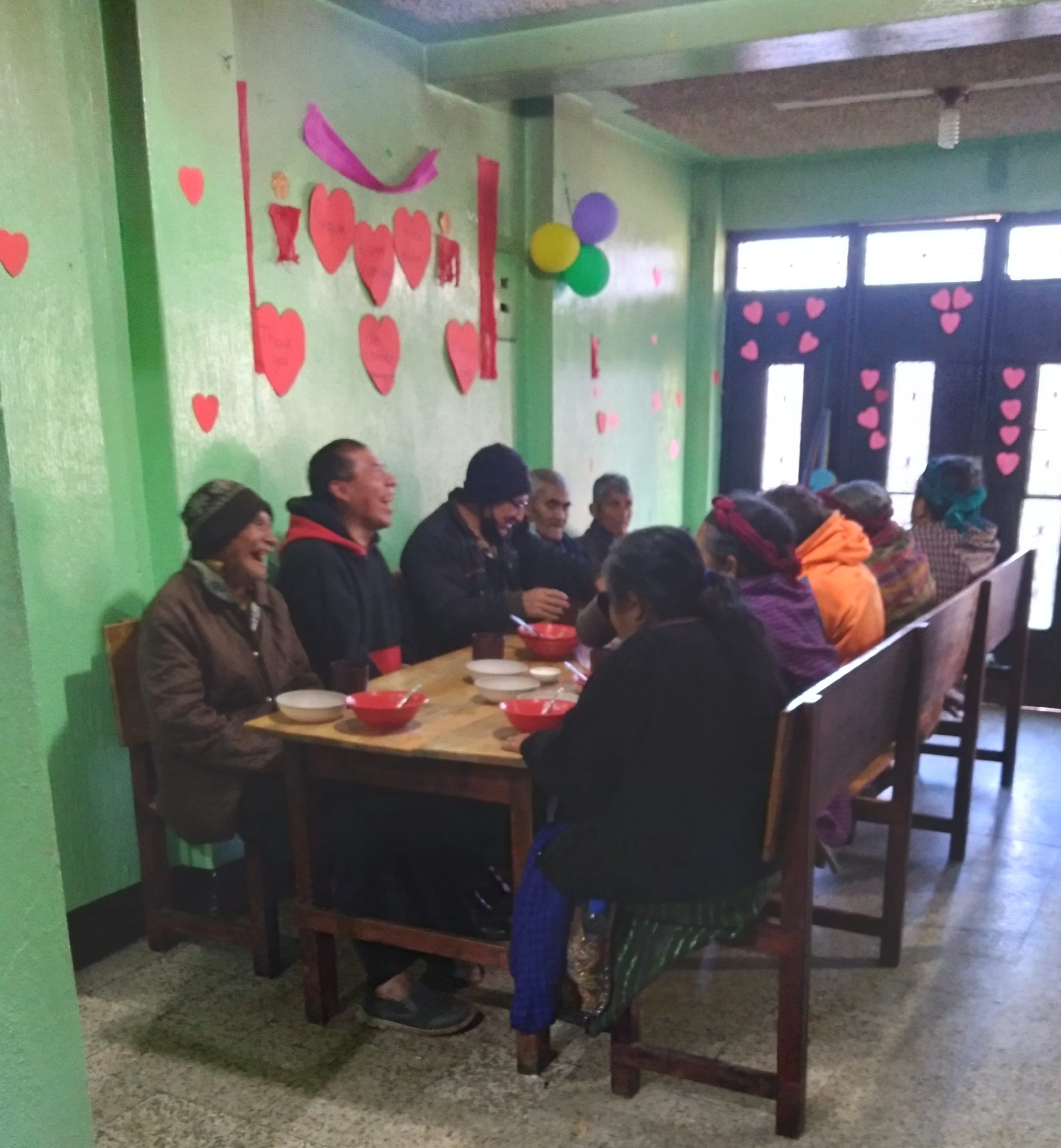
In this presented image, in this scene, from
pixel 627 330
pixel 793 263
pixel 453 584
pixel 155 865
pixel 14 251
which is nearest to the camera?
pixel 14 251

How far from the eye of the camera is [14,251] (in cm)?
229

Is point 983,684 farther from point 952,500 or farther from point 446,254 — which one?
point 446,254

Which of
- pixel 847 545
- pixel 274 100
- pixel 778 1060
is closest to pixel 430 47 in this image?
pixel 274 100

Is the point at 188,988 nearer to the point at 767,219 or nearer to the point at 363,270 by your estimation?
the point at 363,270

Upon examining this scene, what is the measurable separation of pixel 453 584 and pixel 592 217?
1.75 metres

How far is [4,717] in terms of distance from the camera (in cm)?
109

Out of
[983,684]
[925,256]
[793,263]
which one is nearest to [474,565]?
[983,684]

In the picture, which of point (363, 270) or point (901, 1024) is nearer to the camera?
point (901, 1024)

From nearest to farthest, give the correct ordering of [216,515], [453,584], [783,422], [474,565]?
1. [216,515]
2. [453,584]
3. [474,565]
4. [783,422]

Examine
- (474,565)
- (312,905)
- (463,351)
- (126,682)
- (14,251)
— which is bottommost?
(312,905)

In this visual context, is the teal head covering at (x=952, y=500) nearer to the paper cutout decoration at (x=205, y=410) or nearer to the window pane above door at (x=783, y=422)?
Answer: the window pane above door at (x=783, y=422)

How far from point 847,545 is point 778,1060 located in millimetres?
1351

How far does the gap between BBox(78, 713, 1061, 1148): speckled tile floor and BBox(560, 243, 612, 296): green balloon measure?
2579 mm

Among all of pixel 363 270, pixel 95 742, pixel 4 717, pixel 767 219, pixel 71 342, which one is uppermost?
pixel 767 219
